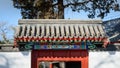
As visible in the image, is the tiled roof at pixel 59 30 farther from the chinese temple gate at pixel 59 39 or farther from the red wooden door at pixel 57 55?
the red wooden door at pixel 57 55

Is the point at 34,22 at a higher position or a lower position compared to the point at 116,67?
higher

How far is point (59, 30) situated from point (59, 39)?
710 mm

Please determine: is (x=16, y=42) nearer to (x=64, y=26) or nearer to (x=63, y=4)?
(x=64, y=26)

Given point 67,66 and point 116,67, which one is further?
point 67,66

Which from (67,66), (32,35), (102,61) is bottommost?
(67,66)

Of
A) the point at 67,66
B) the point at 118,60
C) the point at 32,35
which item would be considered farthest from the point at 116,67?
the point at 67,66

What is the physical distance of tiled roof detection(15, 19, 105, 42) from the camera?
15125 mm

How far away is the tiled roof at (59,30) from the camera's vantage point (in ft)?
49.6

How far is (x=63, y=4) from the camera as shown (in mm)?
24047

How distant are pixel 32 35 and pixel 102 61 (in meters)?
2.78

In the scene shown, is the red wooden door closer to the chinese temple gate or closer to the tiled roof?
the chinese temple gate

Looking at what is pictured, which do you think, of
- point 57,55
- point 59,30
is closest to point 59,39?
point 59,30

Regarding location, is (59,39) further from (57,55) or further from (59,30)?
(57,55)

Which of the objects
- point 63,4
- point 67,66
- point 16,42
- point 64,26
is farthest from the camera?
point 63,4
